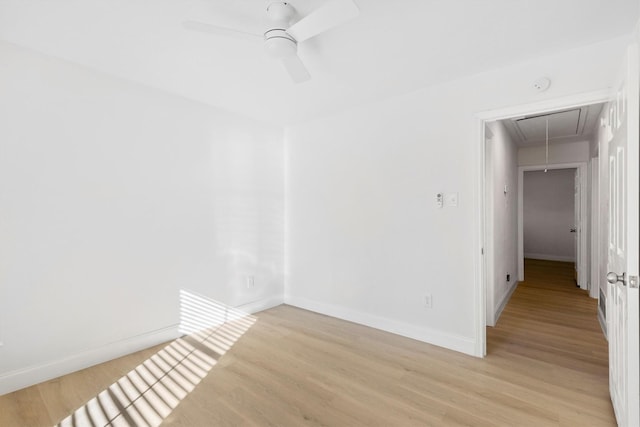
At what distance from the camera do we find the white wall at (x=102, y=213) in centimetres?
216

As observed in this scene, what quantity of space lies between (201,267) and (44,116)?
177 cm

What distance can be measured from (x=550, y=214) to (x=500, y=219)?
4741 millimetres

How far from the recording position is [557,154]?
513cm

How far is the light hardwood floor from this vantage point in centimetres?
186

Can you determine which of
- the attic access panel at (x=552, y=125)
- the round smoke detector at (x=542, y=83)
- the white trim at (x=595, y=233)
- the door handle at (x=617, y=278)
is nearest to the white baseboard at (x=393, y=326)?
the door handle at (x=617, y=278)

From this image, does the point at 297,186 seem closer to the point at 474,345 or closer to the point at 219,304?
the point at 219,304

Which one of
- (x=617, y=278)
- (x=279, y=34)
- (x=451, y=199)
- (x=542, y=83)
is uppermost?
(x=279, y=34)

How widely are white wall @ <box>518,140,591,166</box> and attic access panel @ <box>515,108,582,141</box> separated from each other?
314 mm

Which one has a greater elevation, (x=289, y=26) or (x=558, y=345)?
(x=289, y=26)

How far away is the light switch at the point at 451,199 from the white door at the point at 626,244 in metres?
1.02

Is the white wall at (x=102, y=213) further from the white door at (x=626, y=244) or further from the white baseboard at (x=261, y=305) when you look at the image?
the white door at (x=626, y=244)

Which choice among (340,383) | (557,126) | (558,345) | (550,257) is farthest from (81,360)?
(550,257)

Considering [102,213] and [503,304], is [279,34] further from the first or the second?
[503,304]

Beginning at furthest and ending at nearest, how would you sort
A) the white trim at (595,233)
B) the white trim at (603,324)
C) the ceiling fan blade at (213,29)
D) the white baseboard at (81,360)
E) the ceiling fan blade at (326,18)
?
the white trim at (595,233) < the white trim at (603,324) < the white baseboard at (81,360) < the ceiling fan blade at (213,29) < the ceiling fan blade at (326,18)
